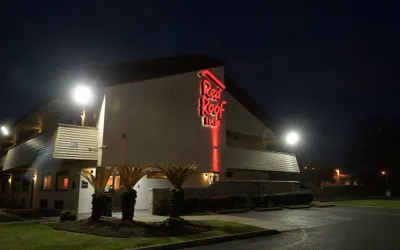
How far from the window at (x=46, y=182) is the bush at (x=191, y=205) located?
11.3m

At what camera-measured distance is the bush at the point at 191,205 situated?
21.6m

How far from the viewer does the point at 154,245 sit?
33.9 feet

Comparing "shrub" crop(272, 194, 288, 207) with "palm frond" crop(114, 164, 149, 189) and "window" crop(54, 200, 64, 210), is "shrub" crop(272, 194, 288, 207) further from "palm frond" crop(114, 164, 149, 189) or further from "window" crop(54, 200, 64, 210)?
"window" crop(54, 200, 64, 210)

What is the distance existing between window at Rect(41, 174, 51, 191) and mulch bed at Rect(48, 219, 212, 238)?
12.4 meters

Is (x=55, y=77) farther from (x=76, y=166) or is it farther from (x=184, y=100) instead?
(x=184, y=100)

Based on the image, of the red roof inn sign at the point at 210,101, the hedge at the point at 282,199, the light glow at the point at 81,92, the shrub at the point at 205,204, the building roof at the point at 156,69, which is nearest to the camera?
the light glow at the point at 81,92

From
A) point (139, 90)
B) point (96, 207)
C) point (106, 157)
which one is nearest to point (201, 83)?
point (139, 90)

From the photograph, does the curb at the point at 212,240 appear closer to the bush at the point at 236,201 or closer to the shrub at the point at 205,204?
the shrub at the point at 205,204

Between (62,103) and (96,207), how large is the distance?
12119 mm

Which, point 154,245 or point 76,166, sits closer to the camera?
point 154,245

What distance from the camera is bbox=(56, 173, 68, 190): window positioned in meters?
23.9

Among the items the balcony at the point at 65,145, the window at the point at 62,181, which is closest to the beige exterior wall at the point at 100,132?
the balcony at the point at 65,145

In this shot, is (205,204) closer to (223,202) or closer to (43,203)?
(223,202)

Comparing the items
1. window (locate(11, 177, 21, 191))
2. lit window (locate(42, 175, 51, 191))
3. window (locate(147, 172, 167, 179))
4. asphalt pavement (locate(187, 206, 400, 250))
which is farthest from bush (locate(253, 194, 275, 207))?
window (locate(11, 177, 21, 191))
